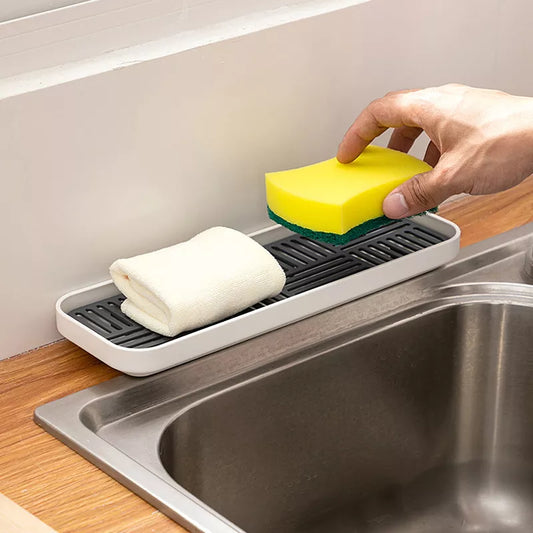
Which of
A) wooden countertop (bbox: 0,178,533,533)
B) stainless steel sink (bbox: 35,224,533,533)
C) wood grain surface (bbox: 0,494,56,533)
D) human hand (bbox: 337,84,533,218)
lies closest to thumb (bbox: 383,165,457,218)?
human hand (bbox: 337,84,533,218)

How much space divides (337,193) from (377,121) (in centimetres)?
10

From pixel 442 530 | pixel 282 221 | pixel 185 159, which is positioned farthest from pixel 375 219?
pixel 442 530

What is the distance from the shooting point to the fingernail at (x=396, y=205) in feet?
3.04

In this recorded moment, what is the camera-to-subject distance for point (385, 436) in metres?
1.00

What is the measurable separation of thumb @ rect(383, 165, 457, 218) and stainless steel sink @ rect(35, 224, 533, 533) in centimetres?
11

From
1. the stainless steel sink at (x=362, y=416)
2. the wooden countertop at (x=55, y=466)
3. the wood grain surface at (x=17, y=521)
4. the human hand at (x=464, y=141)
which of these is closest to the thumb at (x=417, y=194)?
the human hand at (x=464, y=141)

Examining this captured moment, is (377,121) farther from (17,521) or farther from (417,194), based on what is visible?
(17,521)

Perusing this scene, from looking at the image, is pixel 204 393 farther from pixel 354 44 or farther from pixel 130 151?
pixel 354 44

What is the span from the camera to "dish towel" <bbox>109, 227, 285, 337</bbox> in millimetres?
868

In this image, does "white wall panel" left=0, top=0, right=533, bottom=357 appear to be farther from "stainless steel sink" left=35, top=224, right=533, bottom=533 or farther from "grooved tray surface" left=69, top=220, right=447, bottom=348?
"stainless steel sink" left=35, top=224, right=533, bottom=533

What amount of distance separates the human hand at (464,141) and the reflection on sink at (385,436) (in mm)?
133

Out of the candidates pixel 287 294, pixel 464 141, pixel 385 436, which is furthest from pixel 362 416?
pixel 464 141

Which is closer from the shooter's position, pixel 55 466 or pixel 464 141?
pixel 55 466

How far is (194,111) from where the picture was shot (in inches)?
38.5
